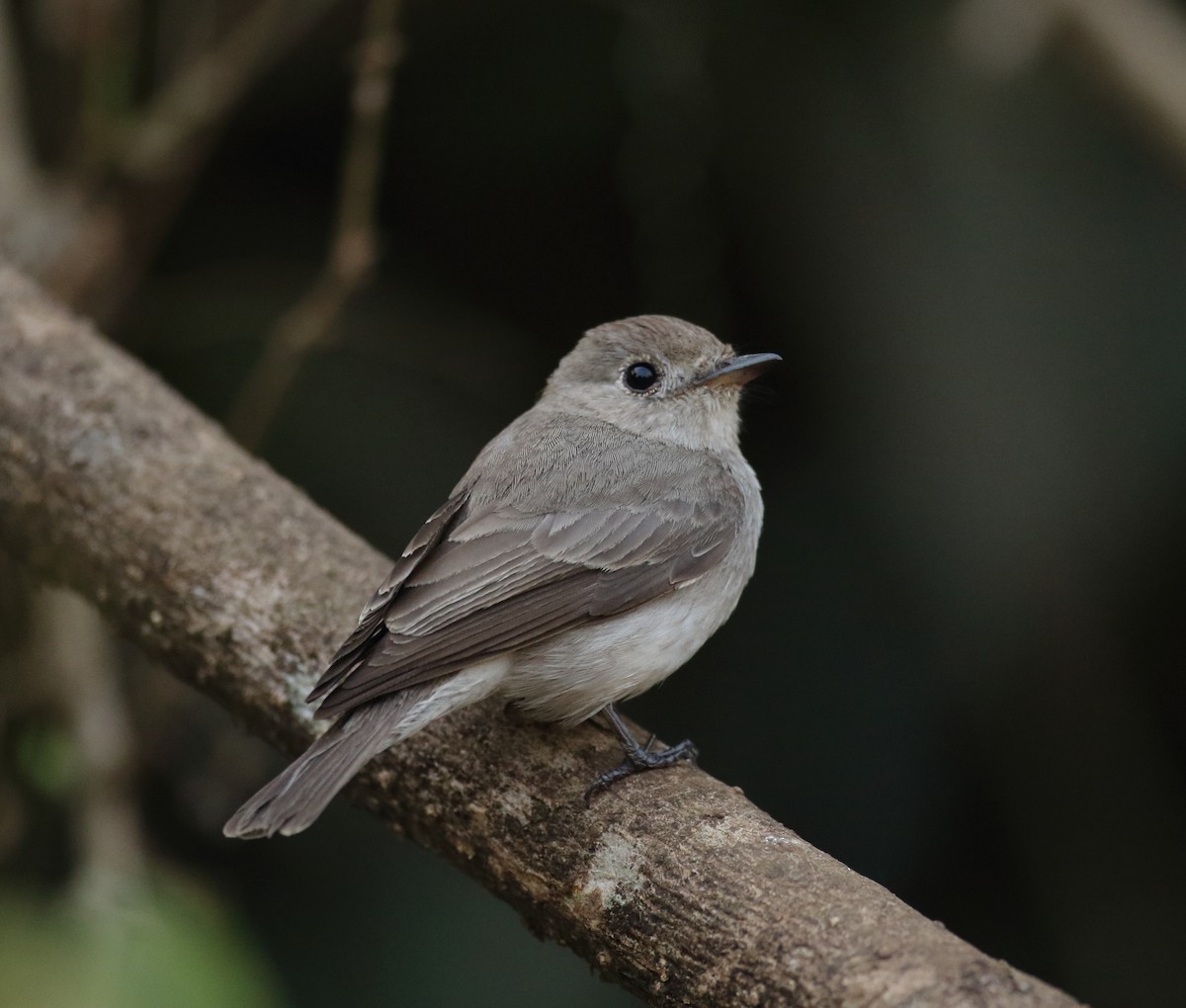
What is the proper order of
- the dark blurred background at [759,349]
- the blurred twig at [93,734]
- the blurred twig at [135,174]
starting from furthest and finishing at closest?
1. the blurred twig at [135,174]
2. the dark blurred background at [759,349]
3. the blurred twig at [93,734]

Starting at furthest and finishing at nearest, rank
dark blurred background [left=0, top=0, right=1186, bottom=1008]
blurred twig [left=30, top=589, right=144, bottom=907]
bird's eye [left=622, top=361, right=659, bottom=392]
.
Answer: dark blurred background [left=0, top=0, right=1186, bottom=1008] < bird's eye [left=622, top=361, right=659, bottom=392] < blurred twig [left=30, top=589, right=144, bottom=907]

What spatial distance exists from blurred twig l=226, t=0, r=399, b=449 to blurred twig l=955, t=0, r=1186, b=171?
205cm

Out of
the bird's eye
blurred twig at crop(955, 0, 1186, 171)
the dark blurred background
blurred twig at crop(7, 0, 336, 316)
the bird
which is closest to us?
the bird

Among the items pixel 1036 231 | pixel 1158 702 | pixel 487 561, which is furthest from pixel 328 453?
pixel 1158 702

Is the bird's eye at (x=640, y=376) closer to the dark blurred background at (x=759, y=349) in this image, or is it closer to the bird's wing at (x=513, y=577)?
the bird's wing at (x=513, y=577)

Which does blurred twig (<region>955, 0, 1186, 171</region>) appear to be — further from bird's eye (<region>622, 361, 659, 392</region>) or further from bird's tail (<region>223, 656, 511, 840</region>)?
bird's tail (<region>223, 656, 511, 840</region>)

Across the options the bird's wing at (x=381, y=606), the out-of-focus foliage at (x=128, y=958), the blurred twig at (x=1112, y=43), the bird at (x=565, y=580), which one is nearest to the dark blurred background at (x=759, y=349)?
the blurred twig at (x=1112, y=43)

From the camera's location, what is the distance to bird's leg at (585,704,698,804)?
2.92 m

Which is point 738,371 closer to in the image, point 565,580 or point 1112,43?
point 565,580

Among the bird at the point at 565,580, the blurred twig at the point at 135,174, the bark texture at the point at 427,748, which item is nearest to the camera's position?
the bark texture at the point at 427,748

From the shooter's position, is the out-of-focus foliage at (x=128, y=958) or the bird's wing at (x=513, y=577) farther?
the out-of-focus foliage at (x=128, y=958)

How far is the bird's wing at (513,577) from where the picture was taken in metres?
2.90

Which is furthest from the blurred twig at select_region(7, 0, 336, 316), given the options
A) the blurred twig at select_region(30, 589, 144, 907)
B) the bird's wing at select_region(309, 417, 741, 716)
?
the bird's wing at select_region(309, 417, 741, 716)

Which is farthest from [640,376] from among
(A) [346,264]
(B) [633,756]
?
(B) [633,756]
